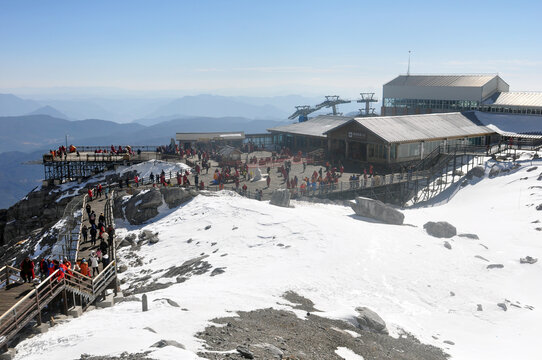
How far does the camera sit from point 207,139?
197 feet

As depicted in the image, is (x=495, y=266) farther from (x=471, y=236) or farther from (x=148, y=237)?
(x=148, y=237)

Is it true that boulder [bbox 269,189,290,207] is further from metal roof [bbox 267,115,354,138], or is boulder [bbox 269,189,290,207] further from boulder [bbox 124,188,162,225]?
metal roof [bbox 267,115,354,138]

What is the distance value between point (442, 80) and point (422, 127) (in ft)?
84.2

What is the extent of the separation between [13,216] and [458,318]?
42262 mm

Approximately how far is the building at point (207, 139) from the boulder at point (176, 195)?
24624mm

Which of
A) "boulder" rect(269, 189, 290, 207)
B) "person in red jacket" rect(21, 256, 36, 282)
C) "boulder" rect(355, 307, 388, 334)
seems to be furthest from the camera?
"boulder" rect(269, 189, 290, 207)

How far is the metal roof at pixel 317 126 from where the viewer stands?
60.4 meters

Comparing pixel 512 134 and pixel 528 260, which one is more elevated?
pixel 512 134

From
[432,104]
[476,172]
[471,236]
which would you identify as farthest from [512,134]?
[471,236]

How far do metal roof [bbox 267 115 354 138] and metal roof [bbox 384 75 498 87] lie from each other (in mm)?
20617

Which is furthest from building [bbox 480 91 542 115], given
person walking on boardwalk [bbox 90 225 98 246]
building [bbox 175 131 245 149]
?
Result: person walking on boardwalk [bbox 90 225 98 246]

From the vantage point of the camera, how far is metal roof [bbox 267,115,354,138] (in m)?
60.4

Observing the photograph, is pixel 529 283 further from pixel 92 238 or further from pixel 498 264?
pixel 92 238

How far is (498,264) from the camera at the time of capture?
86.6 ft
